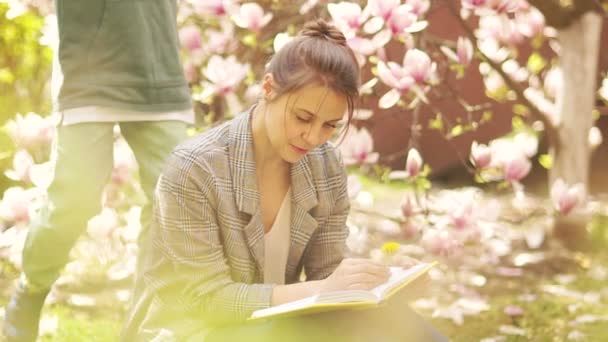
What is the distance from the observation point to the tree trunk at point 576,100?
11.0 feet

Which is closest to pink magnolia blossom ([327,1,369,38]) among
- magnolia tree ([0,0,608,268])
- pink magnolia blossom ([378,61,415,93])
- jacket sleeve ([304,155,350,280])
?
magnolia tree ([0,0,608,268])

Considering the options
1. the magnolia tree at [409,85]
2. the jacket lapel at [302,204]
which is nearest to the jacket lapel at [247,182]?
the jacket lapel at [302,204]

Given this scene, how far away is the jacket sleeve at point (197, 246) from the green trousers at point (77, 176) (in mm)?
511

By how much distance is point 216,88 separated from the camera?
8.81 ft

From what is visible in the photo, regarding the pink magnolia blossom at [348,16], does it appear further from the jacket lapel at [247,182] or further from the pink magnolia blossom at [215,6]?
the jacket lapel at [247,182]

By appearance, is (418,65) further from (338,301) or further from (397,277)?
(338,301)

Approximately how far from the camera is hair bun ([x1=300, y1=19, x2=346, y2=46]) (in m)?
1.89

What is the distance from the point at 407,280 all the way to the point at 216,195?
42cm

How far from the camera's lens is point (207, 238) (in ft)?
6.16

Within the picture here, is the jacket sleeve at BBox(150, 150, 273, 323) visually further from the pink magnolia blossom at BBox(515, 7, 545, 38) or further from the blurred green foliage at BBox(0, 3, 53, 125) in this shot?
the blurred green foliage at BBox(0, 3, 53, 125)

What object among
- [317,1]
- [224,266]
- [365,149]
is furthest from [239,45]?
[224,266]

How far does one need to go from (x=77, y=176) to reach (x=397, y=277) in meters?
0.94

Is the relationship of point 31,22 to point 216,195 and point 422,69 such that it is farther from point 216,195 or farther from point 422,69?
point 216,195

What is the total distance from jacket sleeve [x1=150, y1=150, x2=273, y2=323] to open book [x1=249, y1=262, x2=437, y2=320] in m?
0.09
